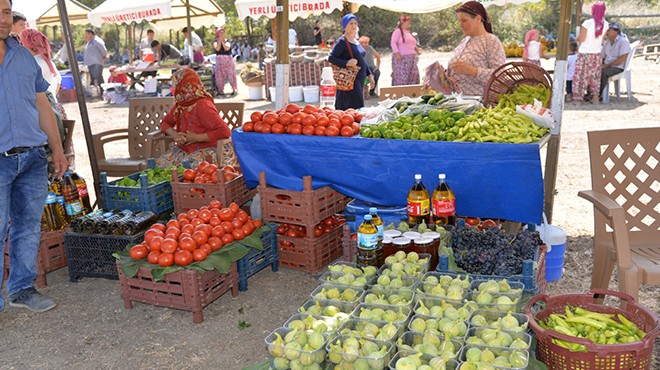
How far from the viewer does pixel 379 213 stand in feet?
15.4

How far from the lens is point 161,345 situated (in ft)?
12.9

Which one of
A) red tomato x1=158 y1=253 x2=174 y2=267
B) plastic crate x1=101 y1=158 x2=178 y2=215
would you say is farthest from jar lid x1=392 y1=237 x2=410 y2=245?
plastic crate x1=101 y1=158 x2=178 y2=215

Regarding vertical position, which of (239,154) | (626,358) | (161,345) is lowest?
(161,345)

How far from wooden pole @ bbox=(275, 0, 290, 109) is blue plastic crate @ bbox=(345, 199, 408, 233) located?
1.47 m

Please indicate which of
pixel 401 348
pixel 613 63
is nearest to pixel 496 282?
pixel 401 348

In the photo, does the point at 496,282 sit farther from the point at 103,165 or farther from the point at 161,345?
the point at 103,165

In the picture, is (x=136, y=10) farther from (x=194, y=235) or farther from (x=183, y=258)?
(x=183, y=258)

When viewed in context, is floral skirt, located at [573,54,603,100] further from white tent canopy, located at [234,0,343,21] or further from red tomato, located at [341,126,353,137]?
red tomato, located at [341,126,353,137]

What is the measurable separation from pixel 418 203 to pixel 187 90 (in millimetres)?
3056

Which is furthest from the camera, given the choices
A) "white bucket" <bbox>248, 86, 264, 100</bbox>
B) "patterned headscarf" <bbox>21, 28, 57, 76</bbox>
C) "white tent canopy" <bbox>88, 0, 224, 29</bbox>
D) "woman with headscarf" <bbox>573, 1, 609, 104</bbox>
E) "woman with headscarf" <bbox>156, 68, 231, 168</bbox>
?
"white bucket" <bbox>248, 86, 264, 100</bbox>

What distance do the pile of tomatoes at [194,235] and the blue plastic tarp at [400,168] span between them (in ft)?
1.92

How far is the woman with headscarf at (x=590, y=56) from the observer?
480 inches

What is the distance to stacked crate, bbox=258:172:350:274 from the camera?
187 inches

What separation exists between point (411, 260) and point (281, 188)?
178cm
